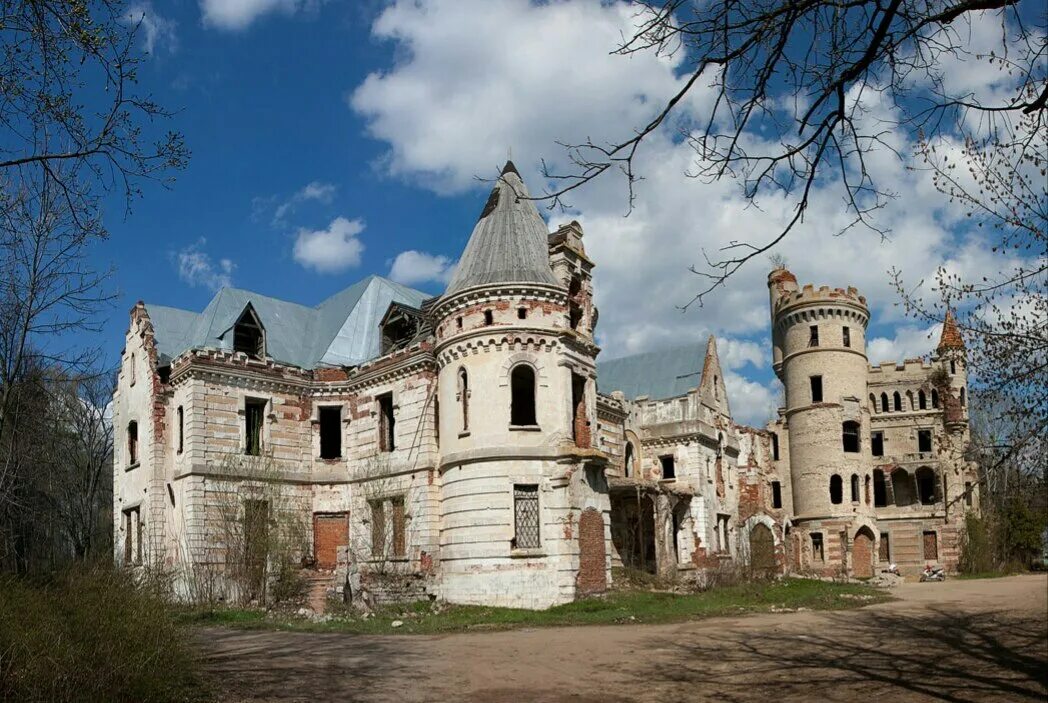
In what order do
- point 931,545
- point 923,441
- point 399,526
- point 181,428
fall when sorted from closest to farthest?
1. point 399,526
2. point 181,428
3. point 931,545
4. point 923,441

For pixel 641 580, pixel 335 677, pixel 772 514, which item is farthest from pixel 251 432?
pixel 772 514

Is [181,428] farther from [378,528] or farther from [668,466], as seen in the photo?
[668,466]

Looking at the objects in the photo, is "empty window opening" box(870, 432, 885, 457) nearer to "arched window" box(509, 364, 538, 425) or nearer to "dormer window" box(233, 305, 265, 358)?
"arched window" box(509, 364, 538, 425)

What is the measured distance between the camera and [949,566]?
48969mm

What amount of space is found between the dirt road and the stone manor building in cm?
578

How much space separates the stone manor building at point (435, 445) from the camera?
2658 centimetres

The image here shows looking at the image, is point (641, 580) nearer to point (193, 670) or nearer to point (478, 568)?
point (478, 568)

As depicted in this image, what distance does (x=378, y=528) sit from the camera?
30750 millimetres

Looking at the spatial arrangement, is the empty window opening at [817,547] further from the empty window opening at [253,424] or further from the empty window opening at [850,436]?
the empty window opening at [253,424]

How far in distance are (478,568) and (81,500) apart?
30.3 metres

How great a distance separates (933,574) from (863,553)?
4.15 meters

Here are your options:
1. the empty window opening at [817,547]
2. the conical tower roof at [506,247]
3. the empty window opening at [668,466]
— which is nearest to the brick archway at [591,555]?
the conical tower roof at [506,247]

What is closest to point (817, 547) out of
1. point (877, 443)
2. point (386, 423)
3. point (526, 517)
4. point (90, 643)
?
point (877, 443)

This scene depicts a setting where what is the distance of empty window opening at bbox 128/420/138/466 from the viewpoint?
33344 mm
